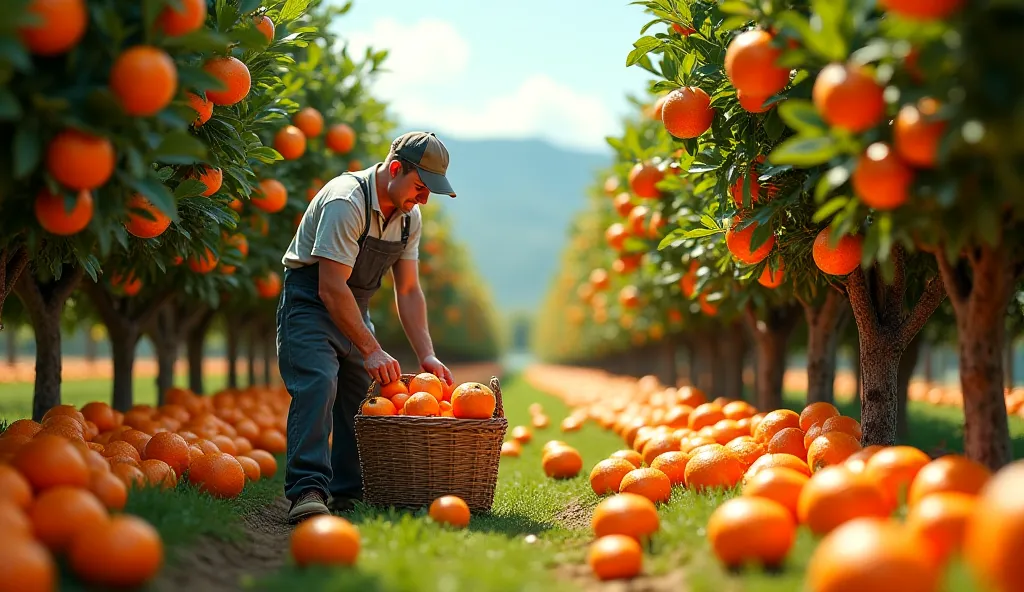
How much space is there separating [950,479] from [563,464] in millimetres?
4387

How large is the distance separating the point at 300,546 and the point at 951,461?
290 cm

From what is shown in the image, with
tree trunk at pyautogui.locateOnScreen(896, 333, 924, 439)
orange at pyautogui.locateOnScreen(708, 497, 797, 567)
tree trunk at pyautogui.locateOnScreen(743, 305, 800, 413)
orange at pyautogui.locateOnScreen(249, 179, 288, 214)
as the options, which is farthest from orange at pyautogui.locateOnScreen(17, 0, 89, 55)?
tree trunk at pyautogui.locateOnScreen(896, 333, 924, 439)

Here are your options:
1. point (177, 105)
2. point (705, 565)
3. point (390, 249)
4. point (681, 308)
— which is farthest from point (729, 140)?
A: point (681, 308)

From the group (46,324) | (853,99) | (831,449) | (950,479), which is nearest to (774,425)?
(831,449)

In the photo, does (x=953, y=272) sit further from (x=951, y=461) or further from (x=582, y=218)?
(x=582, y=218)

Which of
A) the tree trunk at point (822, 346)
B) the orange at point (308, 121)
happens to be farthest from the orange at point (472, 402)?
the orange at point (308, 121)

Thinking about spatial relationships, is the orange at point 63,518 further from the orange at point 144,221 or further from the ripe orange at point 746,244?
the ripe orange at point 746,244

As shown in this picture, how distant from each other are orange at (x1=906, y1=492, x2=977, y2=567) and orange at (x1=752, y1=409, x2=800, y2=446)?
101 inches

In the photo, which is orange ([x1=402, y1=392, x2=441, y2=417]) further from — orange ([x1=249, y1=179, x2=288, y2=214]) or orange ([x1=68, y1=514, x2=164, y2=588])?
orange ([x1=249, y1=179, x2=288, y2=214])

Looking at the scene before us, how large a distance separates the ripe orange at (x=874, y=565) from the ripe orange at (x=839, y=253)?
2.10 metres

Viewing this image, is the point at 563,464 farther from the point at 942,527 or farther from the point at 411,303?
the point at 942,527

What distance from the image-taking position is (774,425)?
230 inches

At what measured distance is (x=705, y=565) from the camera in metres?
3.53

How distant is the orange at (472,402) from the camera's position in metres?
5.41
